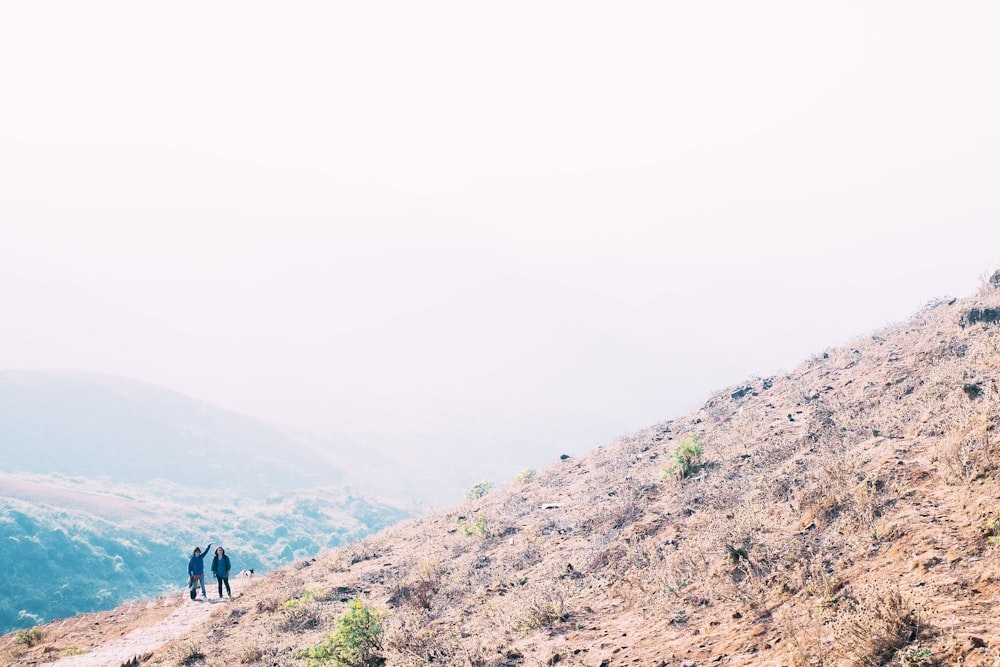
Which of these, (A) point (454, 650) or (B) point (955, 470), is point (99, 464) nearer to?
(A) point (454, 650)

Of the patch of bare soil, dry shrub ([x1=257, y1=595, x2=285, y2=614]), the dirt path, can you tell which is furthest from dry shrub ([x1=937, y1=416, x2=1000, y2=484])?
the dirt path

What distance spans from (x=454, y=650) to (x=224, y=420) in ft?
399

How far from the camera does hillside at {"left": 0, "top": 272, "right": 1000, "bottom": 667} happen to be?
644 centimetres

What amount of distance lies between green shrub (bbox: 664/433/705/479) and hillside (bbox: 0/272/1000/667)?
0.16 metres

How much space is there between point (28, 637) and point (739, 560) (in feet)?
62.8

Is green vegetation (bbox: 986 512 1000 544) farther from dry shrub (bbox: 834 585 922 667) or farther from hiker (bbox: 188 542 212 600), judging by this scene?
hiker (bbox: 188 542 212 600)

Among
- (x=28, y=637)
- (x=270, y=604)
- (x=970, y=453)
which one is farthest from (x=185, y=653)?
(x=970, y=453)

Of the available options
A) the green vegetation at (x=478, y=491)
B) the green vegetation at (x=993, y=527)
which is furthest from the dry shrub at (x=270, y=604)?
the green vegetation at (x=478, y=491)

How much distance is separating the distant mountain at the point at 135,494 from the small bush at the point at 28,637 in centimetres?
2602

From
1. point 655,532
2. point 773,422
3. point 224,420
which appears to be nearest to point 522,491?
point 773,422

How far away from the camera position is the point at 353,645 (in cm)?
968

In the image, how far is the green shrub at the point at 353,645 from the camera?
943 centimetres

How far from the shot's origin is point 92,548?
4825cm

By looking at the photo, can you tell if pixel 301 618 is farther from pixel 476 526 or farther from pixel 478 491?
pixel 478 491
